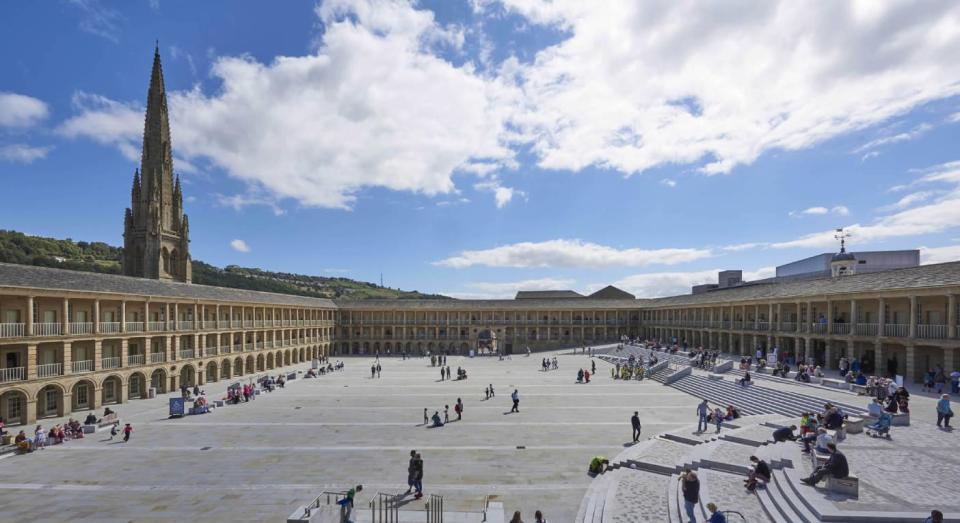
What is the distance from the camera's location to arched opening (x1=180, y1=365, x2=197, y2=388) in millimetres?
40094

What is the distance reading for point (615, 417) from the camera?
26266mm

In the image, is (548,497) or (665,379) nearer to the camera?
(548,497)

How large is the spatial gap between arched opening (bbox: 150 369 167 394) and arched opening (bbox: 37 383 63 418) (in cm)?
708

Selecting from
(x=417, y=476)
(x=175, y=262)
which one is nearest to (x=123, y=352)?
(x=417, y=476)

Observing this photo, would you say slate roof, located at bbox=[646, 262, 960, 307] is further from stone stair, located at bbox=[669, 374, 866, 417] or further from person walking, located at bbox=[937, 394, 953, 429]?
person walking, located at bbox=[937, 394, 953, 429]

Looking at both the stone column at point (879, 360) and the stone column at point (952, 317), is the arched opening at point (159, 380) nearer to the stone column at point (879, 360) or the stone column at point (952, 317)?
the stone column at point (879, 360)

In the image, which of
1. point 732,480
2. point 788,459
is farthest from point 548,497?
point 788,459

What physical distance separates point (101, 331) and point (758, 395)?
130ft

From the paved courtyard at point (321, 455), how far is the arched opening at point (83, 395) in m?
2.28

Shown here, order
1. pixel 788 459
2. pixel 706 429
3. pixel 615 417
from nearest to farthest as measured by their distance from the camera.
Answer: pixel 788 459, pixel 706 429, pixel 615 417

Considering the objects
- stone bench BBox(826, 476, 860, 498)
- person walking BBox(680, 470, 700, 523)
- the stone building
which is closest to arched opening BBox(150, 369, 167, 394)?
the stone building

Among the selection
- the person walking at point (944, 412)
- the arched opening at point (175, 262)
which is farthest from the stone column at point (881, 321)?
the arched opening at point (175, 262)

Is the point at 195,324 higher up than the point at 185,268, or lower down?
lower down

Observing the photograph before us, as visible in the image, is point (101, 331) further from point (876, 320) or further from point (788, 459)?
point (876, 320)
